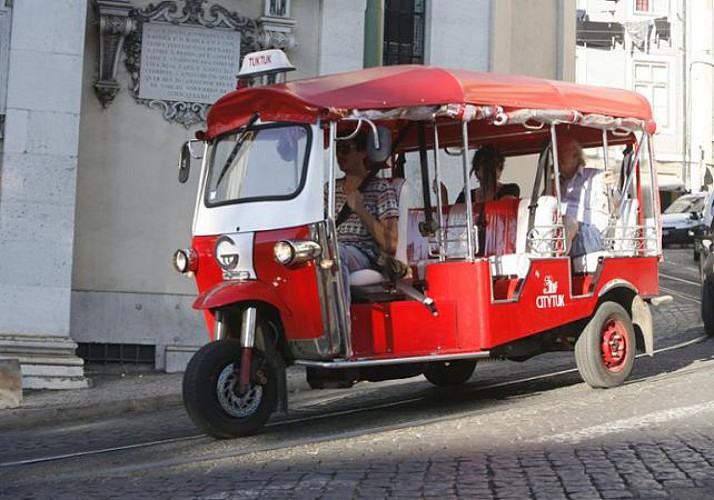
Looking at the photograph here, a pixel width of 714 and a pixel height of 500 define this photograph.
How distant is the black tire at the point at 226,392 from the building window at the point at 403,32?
31.4 feet

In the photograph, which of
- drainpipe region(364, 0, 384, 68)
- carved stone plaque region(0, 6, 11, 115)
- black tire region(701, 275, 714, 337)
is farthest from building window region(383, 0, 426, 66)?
carved stone plaque region(0, 6, 11, 115)

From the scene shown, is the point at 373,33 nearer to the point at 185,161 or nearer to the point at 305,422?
the point at 185,161

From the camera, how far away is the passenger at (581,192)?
10330 mm

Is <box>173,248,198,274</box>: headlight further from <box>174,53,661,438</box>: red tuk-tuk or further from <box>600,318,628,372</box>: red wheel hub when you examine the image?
<box>600,318,628,372</box>: red wheel hub

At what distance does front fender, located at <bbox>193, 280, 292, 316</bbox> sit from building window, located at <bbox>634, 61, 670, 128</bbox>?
158ft

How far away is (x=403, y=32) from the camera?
55.7 feet

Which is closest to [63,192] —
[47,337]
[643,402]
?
[47,337]

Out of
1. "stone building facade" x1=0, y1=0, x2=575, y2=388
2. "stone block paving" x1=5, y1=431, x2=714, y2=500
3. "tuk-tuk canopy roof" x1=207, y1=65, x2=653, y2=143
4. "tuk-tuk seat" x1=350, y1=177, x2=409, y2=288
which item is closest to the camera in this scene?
"stone block paving" x1=5, y1=431, x2=714, y2=500

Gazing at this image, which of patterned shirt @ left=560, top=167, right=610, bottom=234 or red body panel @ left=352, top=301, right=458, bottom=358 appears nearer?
red body panel @ left=352, top=301, right=458, bottom=358

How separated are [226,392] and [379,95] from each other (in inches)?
95.8

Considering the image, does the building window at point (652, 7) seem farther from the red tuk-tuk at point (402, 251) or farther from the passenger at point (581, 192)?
the passenger at point (581, 192)

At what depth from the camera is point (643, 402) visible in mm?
8891

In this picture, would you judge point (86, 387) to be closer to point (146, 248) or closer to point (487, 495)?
point (146, 248)

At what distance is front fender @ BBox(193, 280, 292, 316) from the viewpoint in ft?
26.1
